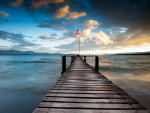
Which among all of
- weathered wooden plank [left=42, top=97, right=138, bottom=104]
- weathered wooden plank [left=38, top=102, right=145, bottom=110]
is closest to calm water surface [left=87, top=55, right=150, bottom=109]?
weathered wooden plank [left=42, top=97, right=138, bottom=104]

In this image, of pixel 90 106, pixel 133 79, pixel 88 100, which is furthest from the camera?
pixel 133 79

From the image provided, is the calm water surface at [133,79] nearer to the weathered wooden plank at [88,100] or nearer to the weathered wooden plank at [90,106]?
the weathered wooden plank at [88,100]

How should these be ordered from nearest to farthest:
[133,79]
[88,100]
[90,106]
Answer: [90,106] → [88,100] → [133,79]

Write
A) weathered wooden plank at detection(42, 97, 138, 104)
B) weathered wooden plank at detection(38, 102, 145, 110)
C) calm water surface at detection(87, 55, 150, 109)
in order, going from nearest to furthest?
weathered wooden plank at detection(38, 102, 145, 110) < weathered wooden plank at detection(42, 97, 138, 104) < calm water surface at detection(87, 55, 150, 109)

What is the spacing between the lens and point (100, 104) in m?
3.34

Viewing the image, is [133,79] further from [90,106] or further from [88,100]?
[90,106]

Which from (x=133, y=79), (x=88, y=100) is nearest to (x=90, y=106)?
(x=88, y=100)

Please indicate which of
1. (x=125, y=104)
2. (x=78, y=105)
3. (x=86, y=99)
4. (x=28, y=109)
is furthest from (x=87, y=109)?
(x=28, y=109)

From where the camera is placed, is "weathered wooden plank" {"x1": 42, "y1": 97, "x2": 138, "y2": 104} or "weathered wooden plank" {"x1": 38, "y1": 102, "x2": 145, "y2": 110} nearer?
"weathered wooden plank" {"x1": 38, "y1": 102, "x2": 145, "y2": 110}

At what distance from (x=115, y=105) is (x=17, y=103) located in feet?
22.8

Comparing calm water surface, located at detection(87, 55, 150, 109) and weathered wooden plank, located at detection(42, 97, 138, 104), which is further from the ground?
weathered wooden plank, located at detection(42, 97, 138, 104)

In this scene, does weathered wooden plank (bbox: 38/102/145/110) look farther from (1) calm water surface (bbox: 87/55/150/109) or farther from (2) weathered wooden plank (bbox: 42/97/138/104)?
(1) calm water surface (bbox: 87/55/150/109)

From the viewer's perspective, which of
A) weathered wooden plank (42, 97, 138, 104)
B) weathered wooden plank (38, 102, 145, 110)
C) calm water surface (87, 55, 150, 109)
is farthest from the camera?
calm water surface (87, 55, 150, 109)

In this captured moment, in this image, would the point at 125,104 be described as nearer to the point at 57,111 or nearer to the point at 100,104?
the point at 100,104
